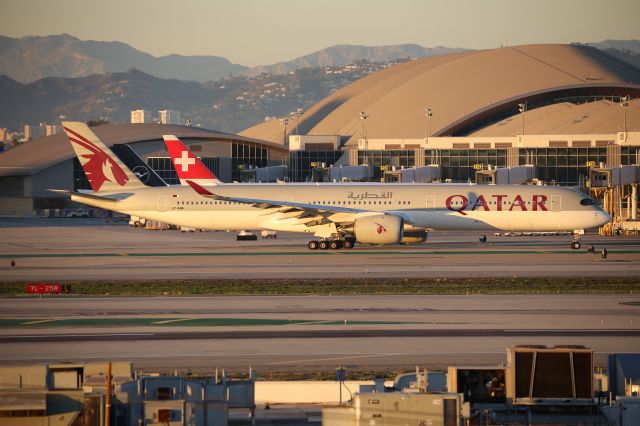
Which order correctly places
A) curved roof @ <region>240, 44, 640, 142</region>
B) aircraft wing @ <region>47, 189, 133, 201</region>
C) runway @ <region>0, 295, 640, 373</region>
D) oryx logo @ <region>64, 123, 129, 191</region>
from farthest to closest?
curved roof @ <region>240, 44, 640, 142</region> → oryx logo @ <region>64, 123, 129, 191</region> → aircraft wing @ <region>47, 189, 133, 201</region> → runway @ <region>0, 295, 640, 373</region>

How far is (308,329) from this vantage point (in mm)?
32719

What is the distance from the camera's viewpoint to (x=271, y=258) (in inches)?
2259

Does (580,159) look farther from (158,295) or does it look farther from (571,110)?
(158,295)

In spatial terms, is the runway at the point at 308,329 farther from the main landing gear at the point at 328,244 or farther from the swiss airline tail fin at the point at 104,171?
the swiss airline tail fin at the point at 104,171

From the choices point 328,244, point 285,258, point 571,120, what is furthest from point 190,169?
point 571,120

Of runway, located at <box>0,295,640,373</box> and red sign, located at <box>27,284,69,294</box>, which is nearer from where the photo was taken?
runway, located at <box>0,295,640,373</box>

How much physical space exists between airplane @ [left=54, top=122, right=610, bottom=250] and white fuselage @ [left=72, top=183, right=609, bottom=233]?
0.06 meters

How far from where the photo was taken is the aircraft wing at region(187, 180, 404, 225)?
60.4 m

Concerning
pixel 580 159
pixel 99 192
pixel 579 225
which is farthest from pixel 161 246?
pixel 580 159

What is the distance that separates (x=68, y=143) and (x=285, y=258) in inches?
3074

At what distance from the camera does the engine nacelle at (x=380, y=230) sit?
59.2 metres

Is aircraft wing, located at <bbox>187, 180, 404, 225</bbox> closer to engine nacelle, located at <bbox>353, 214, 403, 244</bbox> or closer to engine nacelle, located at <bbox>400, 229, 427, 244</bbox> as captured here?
engine nacelle, located at <bbox>353, 214, 403, 244</bbox>

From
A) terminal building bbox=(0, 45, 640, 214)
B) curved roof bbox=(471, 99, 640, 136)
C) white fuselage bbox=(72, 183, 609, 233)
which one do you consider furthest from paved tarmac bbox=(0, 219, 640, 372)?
curved roof bbox=(471, 99, 640, 136)

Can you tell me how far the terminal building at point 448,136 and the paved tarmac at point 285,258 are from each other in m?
28.1
